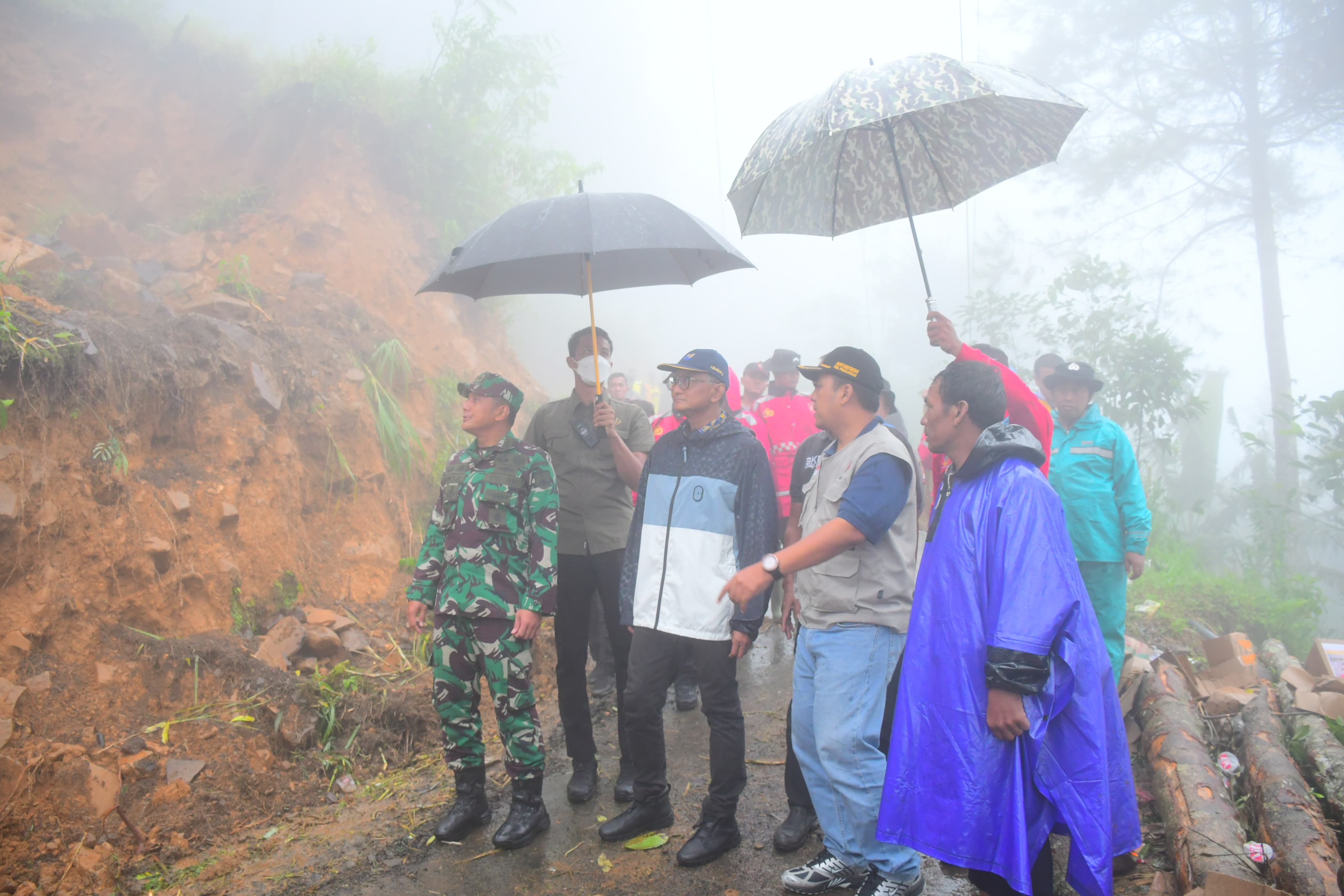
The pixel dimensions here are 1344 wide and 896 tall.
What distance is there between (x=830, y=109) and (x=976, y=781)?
2.51m

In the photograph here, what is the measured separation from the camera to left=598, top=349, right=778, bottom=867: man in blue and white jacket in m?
3.23

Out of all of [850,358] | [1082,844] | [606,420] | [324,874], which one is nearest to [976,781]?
[1082,844]

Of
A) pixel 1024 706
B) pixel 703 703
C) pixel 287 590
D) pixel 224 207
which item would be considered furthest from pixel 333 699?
pixel 224 207

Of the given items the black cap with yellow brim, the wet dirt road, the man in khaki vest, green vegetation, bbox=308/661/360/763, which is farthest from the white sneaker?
green vegetation, bbox=308/661/360/763

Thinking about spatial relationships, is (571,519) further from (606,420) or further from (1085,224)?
(1085,224)

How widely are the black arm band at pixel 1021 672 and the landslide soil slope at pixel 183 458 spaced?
3238 millimetres

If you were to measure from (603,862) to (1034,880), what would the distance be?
70.8 inches

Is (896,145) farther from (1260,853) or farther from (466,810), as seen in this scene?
(466,810)

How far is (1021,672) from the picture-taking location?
217cm

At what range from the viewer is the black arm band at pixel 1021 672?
217 centimetres

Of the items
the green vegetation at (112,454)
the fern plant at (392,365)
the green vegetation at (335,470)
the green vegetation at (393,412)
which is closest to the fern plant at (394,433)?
the green vegetation at (393,412)

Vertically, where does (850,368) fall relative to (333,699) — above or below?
above

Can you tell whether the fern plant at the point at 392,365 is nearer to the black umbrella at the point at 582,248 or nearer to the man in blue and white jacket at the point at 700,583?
the black umbrella at the point at 582,248

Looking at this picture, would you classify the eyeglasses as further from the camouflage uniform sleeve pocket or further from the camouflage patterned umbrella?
the camouflage uniform sleeve pocket
